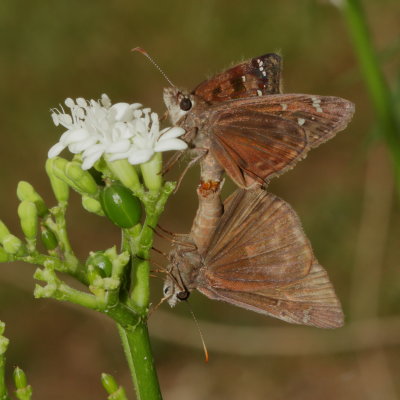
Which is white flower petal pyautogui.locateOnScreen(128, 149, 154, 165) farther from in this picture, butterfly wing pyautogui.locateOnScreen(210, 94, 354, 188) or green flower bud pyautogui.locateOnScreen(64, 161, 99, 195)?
butterfly wing pyautogui.locateOnScreen(210, 94, 354, 188)

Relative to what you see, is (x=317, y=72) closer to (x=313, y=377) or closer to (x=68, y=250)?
(x=313, y=377)

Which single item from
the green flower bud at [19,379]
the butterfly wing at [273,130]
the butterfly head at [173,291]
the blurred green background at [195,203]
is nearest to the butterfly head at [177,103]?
the butterfly wing at [273,130]

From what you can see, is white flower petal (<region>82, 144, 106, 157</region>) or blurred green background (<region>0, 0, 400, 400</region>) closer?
white flower petal (<region>82, 144, 106, 157</region>)

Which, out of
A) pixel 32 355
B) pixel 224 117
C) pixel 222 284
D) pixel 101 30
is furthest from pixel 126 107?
pixel 101 30

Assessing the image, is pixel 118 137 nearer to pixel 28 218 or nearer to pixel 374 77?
pixel 28 218

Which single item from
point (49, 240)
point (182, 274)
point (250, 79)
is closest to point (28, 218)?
point (49, 240)

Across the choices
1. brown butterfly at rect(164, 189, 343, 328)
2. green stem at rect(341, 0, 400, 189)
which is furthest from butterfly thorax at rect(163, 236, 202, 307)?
green stem at rect(341, 0, 400, 189)
